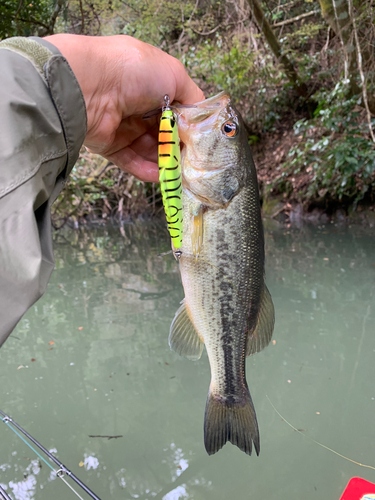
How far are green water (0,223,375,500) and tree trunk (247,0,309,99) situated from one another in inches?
224

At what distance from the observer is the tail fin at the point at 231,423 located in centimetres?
134

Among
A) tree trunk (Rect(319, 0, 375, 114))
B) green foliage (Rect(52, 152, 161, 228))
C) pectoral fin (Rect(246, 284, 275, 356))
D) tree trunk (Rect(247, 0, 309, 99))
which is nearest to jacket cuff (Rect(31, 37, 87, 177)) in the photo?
pectoral fin (Rect(246, 284, 275, 356))

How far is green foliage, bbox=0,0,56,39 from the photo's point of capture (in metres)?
4.45

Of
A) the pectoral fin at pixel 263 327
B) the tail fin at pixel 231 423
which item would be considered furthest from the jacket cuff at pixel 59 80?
the tail fin at pixel 231 423

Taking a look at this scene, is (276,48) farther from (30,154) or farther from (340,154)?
(30,154)

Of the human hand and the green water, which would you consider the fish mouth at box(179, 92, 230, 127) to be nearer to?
the human hand

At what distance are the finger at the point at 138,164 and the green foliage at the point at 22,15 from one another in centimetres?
366

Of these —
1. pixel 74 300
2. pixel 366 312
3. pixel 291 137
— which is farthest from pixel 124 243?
pixel 291 137

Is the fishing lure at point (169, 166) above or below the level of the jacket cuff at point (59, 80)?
below

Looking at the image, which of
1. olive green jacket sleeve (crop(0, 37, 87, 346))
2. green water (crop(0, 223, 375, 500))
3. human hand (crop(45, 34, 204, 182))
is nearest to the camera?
olive green jacket sleeve (crop(0, 37, 87, 346))

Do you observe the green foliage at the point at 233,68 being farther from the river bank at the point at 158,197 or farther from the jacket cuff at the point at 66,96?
the jacket cuff at the point at 66,96

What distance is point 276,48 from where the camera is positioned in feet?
28.0

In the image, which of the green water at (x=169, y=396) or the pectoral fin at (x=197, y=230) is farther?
the green water at (x=169, y=396)

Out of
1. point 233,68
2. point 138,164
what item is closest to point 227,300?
point 138,164
